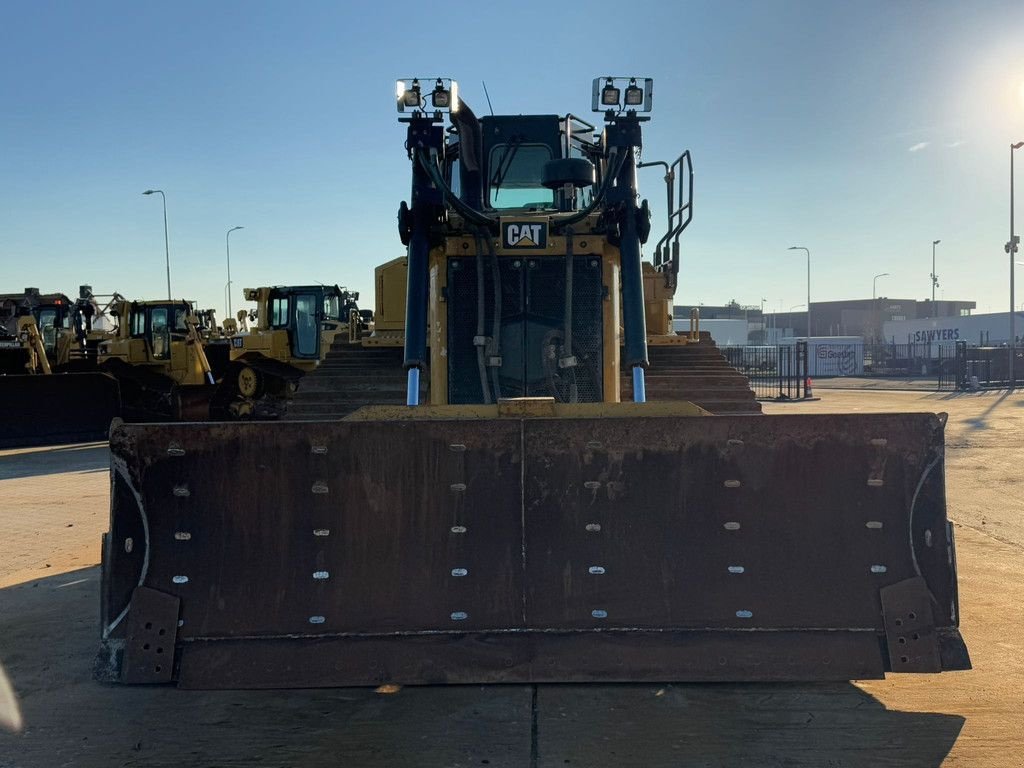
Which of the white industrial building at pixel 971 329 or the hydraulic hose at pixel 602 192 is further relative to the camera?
the white industrial building at pixel 971 329

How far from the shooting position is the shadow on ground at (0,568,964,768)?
3389 millimetres

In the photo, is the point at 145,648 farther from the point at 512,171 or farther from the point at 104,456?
the point at 104,456

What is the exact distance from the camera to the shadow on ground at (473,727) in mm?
3389

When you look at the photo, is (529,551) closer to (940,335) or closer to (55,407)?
(55,407)

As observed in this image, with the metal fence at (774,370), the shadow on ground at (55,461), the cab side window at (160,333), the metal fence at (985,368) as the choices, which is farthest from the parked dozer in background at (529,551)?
the metal fence at (985,368)

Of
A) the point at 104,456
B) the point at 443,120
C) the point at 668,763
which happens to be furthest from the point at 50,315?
the point at 668,763

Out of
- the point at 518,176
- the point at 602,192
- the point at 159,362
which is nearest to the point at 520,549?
the point at 602,192

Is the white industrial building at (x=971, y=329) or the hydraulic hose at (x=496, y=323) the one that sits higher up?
the white industrial building at (x=971, y=329)

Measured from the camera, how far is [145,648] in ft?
12.7

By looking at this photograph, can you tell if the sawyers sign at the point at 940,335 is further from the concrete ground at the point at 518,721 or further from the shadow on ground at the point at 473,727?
the shadow on ground at the point at 473,727

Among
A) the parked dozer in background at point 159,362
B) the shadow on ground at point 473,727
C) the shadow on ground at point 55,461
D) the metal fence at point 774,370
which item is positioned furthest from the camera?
the metal fence at point 774,370

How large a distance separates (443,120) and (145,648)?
4.09 m

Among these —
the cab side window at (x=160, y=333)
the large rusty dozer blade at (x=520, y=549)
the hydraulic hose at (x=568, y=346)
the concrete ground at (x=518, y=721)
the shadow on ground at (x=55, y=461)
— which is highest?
the cab side window at (x=160, y=333)

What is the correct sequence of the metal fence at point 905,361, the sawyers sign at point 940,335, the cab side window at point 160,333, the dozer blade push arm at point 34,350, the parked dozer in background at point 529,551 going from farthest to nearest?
the sawyers sign at point 940,335, the metal fence at point 905,361, the cab side window at point 160,333, the dozer blade push arm at point 34,350, the parked dozer in background at point 529,551
